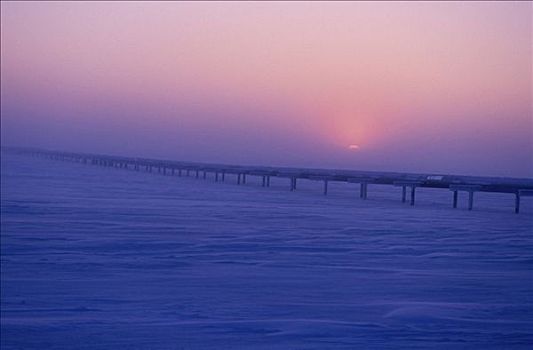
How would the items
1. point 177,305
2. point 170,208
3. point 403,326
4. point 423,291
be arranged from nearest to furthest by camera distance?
point 403,326 → point 177,305 → point 423,291 → point 170,208

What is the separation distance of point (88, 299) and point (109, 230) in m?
6.47

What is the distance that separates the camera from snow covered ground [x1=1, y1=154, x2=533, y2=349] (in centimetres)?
609

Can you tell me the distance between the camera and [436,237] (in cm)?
1414

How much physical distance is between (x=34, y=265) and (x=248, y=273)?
8.89 ft

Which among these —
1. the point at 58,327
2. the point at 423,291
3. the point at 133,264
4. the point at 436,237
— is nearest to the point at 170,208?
the point at 436,237

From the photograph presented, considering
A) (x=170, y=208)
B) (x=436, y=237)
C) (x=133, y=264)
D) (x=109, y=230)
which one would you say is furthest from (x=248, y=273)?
(x=170, y=208)

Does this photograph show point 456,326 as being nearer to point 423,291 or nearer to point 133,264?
point 423,291

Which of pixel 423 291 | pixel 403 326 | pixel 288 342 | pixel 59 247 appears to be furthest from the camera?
pixel 59 247

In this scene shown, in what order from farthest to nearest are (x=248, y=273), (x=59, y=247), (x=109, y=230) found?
(x=109, y=230) < (x=59, y=247) < (x=248, y=273)

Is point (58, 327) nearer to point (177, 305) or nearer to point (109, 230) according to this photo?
point (177, 305)

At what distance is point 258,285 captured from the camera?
8312mm

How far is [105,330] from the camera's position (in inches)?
241

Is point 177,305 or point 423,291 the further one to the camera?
point 423,291

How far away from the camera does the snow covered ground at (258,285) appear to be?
609 centimetres
